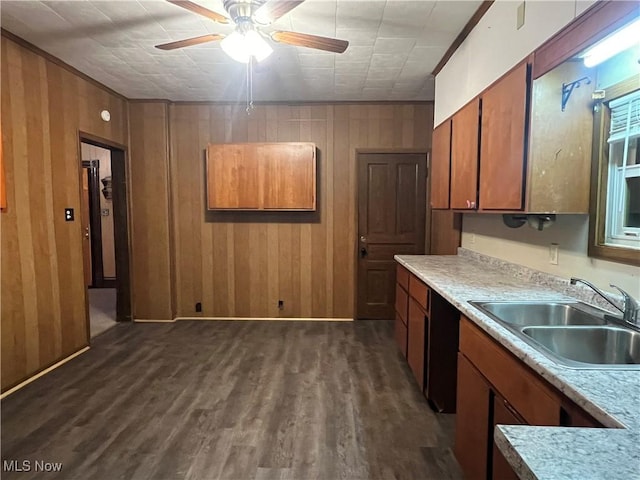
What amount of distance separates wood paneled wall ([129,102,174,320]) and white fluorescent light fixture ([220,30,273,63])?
8.75ft

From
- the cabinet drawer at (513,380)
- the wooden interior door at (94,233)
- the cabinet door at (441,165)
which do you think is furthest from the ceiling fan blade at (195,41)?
the wooden interior door at (94,233)

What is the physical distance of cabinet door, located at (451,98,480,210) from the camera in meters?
2.37

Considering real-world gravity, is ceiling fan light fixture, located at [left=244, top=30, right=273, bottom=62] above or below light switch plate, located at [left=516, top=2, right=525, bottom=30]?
below

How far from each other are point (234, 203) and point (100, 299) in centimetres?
319

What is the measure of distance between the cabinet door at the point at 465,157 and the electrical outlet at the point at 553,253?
0.52 m

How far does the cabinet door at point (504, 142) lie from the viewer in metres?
1.83

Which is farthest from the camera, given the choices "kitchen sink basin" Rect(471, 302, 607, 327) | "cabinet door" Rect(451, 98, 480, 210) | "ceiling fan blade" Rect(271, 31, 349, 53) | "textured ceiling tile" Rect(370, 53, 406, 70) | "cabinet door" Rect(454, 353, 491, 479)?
"textured ceiling tile" Rect(370, 53, 406, 70)

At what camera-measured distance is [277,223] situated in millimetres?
4586

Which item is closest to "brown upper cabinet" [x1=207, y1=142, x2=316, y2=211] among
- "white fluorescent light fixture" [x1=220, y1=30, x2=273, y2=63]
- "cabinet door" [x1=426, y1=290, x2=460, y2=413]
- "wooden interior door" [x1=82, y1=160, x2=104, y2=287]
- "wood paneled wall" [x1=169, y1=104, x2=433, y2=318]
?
"wood paneled wall" [x1=169, y1=104, x2=433, y2=318]

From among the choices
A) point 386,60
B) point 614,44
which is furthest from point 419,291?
point 386,60

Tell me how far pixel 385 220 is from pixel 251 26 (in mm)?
2938

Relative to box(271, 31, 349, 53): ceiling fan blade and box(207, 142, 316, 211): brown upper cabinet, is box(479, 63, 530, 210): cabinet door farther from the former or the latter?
box(207, 142, 316, 211): brown upper cabinet

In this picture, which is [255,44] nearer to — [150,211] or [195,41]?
[195,41]

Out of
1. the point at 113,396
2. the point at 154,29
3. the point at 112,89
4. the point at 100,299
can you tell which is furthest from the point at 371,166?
the point at 100,299
